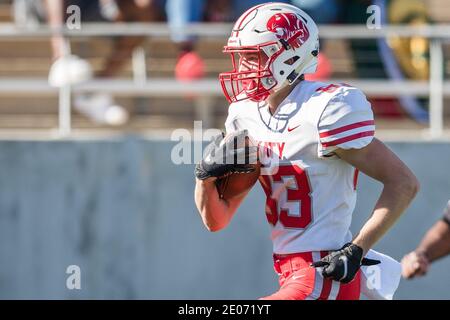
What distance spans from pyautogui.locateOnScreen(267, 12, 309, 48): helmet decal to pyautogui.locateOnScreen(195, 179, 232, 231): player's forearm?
0.65 metres

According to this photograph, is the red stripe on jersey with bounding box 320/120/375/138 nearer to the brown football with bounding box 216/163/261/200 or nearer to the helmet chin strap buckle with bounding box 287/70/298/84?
the helmet chin strap buckle with bounding box 287/70/298/84

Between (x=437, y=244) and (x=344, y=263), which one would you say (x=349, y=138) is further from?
(x=437, y=244)

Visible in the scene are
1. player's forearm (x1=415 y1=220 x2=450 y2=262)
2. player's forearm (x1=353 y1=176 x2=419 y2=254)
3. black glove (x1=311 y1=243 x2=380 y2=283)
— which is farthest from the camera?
player's forearm (x1=415 y1=220 x2=450 y2=262)

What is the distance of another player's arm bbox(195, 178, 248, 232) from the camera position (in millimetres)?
4562

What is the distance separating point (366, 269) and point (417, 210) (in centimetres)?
310

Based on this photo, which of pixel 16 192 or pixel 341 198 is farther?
pixel 16 192

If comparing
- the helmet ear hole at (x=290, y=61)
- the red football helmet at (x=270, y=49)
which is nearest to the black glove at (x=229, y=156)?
the red football helmet at (x=270, y=49)

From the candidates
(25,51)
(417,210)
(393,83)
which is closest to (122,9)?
(25,51)

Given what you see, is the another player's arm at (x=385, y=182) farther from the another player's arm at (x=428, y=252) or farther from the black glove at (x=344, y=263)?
the another player's arm at (x=428, y=252)

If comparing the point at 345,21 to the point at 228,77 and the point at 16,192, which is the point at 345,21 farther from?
the point at 228,77

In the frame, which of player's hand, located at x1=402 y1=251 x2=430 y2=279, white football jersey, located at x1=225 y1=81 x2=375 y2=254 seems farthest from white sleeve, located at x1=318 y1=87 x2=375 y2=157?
player's hand, located at x1=402 y1=251 x2=430 y2=279

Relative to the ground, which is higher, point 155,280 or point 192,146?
point 192,146

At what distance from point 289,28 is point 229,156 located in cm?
60

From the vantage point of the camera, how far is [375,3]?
27.3 feet
